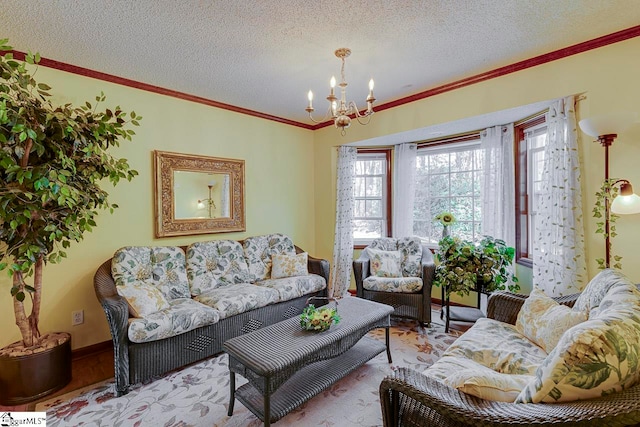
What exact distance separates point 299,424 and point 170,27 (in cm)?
288

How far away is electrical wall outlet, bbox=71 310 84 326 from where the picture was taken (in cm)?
266

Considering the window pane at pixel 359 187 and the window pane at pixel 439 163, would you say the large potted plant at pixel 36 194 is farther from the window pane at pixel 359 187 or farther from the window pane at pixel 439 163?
the window pane at pixel 439 163

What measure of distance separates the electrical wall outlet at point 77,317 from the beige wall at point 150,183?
0.03m

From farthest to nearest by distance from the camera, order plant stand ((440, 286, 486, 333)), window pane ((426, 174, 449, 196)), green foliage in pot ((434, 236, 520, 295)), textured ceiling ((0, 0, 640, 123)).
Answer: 1. window pane ((426, 174, 449, 196))
2. plant stand ((440, 286, 486, 333))
3. green foliage in pot ((434, 236, 520, 295))
4. textured ceiling ((0, 0, 640, 123))

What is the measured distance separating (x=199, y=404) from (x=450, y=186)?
149 inches

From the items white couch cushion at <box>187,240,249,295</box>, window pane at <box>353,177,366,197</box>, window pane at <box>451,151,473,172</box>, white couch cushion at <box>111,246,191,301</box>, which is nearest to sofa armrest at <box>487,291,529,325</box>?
window pane at <box>451,151,473,172</box>

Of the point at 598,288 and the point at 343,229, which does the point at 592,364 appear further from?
the point at 343,229

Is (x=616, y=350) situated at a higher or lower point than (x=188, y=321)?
higher

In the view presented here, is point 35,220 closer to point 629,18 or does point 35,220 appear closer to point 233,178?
point 233,178

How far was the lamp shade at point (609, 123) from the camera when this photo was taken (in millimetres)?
1938

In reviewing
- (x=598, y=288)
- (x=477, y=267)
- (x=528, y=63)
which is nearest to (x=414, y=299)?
(x=477, y=267)

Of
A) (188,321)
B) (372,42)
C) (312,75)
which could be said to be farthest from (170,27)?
(188,321)

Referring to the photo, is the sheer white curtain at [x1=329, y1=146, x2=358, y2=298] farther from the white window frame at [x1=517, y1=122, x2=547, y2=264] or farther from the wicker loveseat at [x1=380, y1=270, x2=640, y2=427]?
the wicker loveseat at [x1=380, y1=270, x2=640, y2=427]

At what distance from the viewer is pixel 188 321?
93.2 inches
